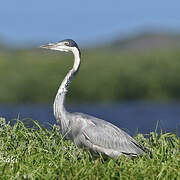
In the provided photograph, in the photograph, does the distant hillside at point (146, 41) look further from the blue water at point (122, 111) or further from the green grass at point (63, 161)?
the green grass at point (63, 161)

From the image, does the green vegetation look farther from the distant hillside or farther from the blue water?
the distant hillside

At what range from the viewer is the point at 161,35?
105m

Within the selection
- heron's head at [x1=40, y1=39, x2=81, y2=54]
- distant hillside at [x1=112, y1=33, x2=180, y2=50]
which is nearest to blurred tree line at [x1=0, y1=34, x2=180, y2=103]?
heron's head at [x1=40, y1=39, x2=81, y2=54]

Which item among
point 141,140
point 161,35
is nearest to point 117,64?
point 141,140

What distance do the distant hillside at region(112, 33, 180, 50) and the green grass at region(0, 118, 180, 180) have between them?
92745 millimetres

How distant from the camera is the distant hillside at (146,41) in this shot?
102m

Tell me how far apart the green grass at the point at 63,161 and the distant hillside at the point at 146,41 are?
9274cm

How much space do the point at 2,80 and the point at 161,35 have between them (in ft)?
265

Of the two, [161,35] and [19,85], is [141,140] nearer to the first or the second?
[19,85]

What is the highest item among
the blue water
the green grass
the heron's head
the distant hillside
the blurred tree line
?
the heron's head

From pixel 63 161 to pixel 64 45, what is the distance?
69.9 inches

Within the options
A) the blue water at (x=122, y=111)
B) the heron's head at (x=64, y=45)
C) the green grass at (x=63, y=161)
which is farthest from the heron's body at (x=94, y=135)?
the blue water at (x=122, y=111)

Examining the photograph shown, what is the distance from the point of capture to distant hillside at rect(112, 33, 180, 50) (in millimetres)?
101500

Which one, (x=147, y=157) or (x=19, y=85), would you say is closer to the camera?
(x=147, y=157)
